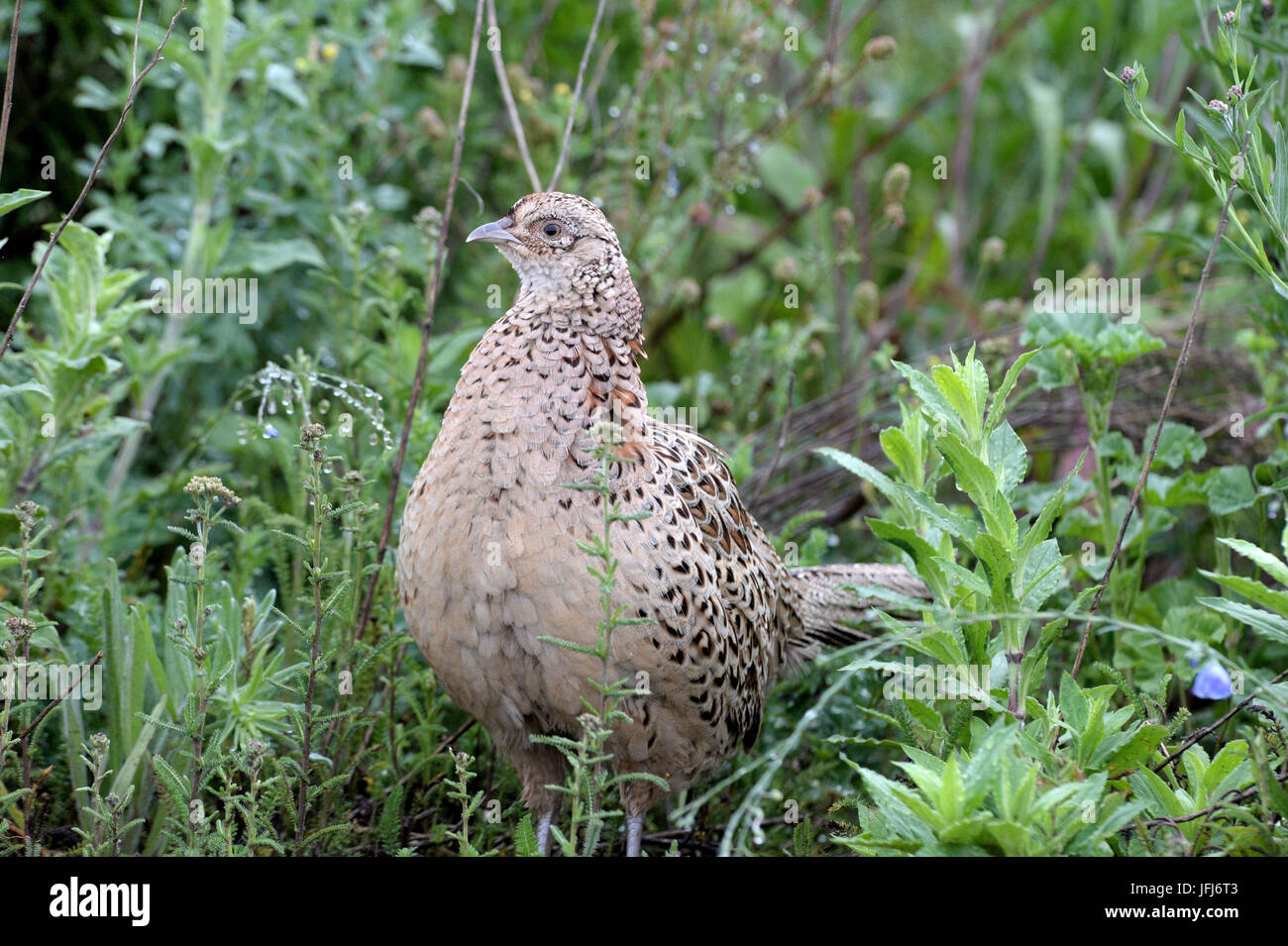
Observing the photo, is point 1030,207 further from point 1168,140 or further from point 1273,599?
point 1273,599

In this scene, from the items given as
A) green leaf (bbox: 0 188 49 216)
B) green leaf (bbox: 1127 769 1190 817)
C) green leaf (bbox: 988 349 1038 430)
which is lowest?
green leaf (bbox: 1127 769 1190 817)

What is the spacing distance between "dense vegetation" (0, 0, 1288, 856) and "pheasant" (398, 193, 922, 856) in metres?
0.22

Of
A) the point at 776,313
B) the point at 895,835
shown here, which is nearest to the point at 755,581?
the point at 895,835

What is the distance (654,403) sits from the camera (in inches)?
199

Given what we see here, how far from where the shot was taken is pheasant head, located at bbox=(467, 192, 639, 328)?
335cm

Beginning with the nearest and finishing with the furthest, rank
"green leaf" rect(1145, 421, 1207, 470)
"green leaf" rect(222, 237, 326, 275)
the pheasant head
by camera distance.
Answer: the pheasant head, "green leaf" rect(1145, 421, 1207, 470), "green leaf" rect(222, 237, 326, 275)


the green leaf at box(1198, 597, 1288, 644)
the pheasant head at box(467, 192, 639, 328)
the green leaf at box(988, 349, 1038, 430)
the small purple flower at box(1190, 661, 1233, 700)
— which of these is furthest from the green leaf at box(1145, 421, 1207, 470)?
the pheasant head at box(467, 192, 639, 328)

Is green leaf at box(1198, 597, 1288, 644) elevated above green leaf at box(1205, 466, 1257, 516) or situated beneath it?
situated beneath

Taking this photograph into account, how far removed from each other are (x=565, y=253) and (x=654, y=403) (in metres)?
1.70

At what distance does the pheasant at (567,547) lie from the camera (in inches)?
121

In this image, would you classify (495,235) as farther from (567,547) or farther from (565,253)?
(567,547)

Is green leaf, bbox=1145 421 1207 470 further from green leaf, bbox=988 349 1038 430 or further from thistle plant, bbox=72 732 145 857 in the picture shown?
thistle plant, bbox=72 732 145 857

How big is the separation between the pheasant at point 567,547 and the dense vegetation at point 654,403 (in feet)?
0.72

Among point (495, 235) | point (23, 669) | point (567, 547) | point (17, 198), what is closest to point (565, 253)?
point (495, 235)
